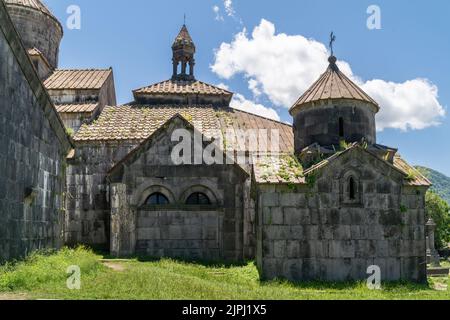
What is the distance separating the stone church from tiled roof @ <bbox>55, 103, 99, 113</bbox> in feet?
0.17

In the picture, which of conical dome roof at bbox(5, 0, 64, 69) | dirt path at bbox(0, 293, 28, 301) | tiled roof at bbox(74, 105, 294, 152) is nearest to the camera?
dirt path at bbox(0, 293, 28, 301)

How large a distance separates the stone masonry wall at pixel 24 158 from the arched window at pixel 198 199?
4249mm

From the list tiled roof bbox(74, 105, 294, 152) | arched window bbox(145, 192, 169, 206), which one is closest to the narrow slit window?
tiled roof bbox(74, 105, 294, 152)

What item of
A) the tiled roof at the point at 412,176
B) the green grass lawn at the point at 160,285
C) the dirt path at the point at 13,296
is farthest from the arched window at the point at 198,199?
the dirt path at the point at 13,296

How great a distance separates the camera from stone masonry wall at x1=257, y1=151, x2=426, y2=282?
11375mm

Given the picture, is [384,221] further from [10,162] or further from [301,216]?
[10,162]

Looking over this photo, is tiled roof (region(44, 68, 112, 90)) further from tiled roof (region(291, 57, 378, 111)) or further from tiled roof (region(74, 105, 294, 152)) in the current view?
tiled roof (region(291, 57, 378, 111))

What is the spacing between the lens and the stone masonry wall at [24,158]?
9.01 meters

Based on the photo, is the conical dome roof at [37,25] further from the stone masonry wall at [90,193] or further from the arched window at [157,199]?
the arched window at [157,199]

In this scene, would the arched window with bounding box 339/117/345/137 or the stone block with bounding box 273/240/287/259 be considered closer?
the stone block with bounding box 273/240/287/259

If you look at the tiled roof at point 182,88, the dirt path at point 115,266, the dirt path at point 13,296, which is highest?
the tiled roof at point 182,88

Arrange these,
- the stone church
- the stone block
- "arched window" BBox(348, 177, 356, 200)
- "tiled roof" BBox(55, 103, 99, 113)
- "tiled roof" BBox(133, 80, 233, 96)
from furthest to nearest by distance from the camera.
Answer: "tiled roof" BBox(133, 80, 233, 96) → "tiled roof" BBox(55, 103, 99, 113) → "arched window" BBox(348, 177, 356, 200) → the stone church → the stone block

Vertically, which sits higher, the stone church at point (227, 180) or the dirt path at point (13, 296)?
the stone church at point (227, 180)
